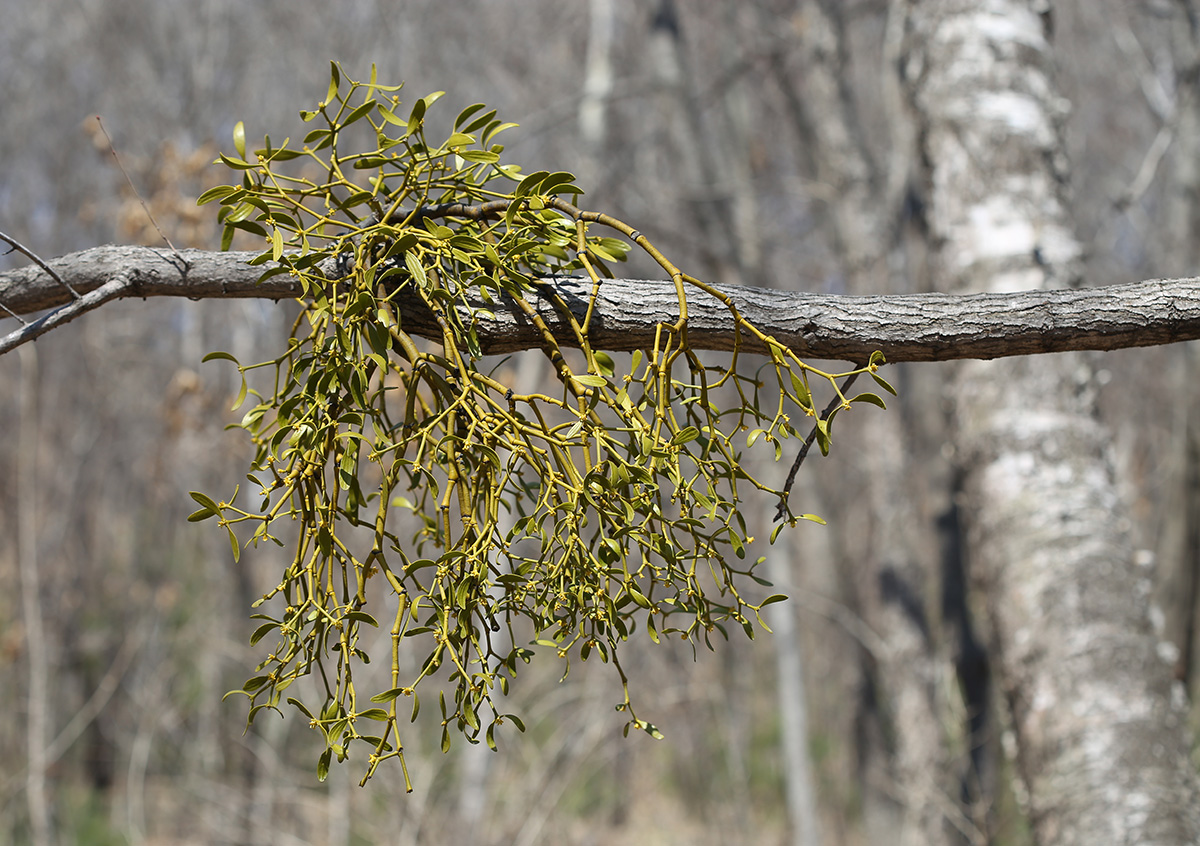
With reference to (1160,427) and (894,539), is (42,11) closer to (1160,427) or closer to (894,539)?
(894,539)

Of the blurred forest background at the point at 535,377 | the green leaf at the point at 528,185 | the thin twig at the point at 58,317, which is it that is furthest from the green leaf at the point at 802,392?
the blurred forest background at the point at 535,377

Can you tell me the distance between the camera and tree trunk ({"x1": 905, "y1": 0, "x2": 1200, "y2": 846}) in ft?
5.87

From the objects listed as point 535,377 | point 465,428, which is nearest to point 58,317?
point 465,428

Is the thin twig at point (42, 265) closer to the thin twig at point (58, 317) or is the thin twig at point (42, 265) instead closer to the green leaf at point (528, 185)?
the thin twig at point (58, 317)

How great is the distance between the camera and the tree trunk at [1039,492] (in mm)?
1790

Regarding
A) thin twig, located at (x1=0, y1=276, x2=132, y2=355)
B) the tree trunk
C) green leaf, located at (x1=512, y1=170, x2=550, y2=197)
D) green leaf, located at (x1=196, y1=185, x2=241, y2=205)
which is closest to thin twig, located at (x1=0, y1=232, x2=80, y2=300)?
thin twig, located at (x1=0, y1=276, x2=132, y2=355)

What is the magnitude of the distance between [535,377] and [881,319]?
3.24 meters

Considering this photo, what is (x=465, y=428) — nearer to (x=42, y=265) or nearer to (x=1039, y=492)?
(x=42, y=265)

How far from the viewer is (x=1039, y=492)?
2.03 m

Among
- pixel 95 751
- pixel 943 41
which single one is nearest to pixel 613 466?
pixel 943 41

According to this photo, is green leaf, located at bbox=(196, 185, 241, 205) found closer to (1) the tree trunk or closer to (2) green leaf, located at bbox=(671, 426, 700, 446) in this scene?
(2) green leaf, located at bbox=(671, 426, 700, 446)

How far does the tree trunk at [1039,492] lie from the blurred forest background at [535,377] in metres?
0.30

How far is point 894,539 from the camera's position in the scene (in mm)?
4695

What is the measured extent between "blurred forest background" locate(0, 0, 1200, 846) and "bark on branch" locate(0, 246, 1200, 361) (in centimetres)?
126
